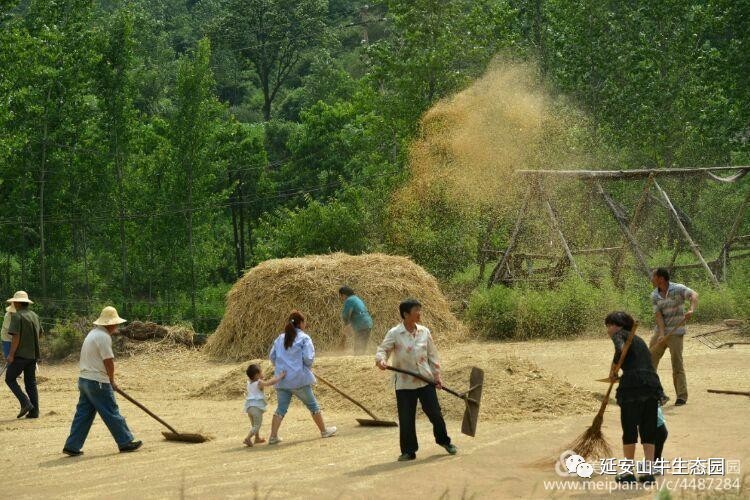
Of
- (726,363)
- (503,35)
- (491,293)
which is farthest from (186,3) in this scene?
(726,363)

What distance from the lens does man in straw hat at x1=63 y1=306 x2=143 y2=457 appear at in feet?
40.6

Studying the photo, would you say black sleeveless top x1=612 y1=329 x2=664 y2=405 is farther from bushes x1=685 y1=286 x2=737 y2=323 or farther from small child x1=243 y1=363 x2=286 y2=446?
bushes x1=685 y1=286 x2=737 y2=323

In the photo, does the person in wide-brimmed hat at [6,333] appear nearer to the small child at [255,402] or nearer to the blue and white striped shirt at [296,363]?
the small child at [255,402]

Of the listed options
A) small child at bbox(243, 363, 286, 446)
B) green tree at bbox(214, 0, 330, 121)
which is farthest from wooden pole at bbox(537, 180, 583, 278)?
green tree at bbox(214, 0, 330, 121)

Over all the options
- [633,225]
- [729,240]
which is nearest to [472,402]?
[633,225]

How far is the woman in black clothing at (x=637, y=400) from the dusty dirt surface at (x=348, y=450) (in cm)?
33

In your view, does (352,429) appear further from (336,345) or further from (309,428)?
(336,345)

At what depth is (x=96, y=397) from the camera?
12.3 metres

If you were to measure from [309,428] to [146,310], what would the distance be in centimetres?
2112


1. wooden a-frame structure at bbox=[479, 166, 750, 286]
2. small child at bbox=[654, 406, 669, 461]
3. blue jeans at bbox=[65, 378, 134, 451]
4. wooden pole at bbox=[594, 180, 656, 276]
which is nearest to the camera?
small child at bbox=[654, 406, 669, 461]

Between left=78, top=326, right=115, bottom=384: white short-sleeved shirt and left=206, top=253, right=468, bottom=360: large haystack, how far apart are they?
9.66 meters

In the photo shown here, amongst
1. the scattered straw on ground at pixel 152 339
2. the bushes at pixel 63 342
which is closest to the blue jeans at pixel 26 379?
the scattered straw on ground at pixel 152 339

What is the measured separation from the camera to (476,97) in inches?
1313

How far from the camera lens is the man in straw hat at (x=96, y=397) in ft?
40.6
